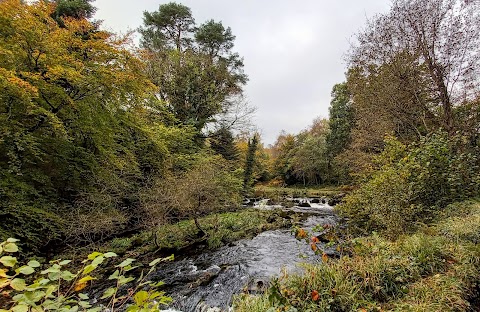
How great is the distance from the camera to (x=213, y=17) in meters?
23.1

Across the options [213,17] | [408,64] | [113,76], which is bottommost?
[113,76]

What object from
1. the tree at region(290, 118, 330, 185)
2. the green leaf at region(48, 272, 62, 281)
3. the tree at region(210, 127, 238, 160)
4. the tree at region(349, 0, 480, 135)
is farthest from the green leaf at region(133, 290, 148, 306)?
the tree at region(290, 118, 330, 185)

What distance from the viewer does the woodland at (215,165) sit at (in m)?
3.87

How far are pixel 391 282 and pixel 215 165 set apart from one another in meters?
10.0

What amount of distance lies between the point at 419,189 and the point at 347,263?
4554 millimetres

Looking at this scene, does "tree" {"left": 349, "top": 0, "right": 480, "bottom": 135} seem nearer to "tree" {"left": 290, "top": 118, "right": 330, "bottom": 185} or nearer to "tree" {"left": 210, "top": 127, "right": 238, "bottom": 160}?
"tree" {"left": 210, "top": 127, "right": 238, "bottom": 160}

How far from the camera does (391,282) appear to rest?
12.8 feet

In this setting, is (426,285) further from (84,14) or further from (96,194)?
(84,14)

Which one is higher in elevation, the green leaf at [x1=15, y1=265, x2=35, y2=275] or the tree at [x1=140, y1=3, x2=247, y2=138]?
the tree at [x1=140, y1=3, x2=247, y2=138]

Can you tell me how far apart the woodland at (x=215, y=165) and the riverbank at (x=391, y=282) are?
0.07 ft

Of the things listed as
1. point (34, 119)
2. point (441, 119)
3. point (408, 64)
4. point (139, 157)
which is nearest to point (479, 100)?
point (441, 119)

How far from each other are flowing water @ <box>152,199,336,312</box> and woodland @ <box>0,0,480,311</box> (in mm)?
1021

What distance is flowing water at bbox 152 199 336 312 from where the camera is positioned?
5453 millimetres

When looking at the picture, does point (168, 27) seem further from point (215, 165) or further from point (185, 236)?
point (185, 236)
